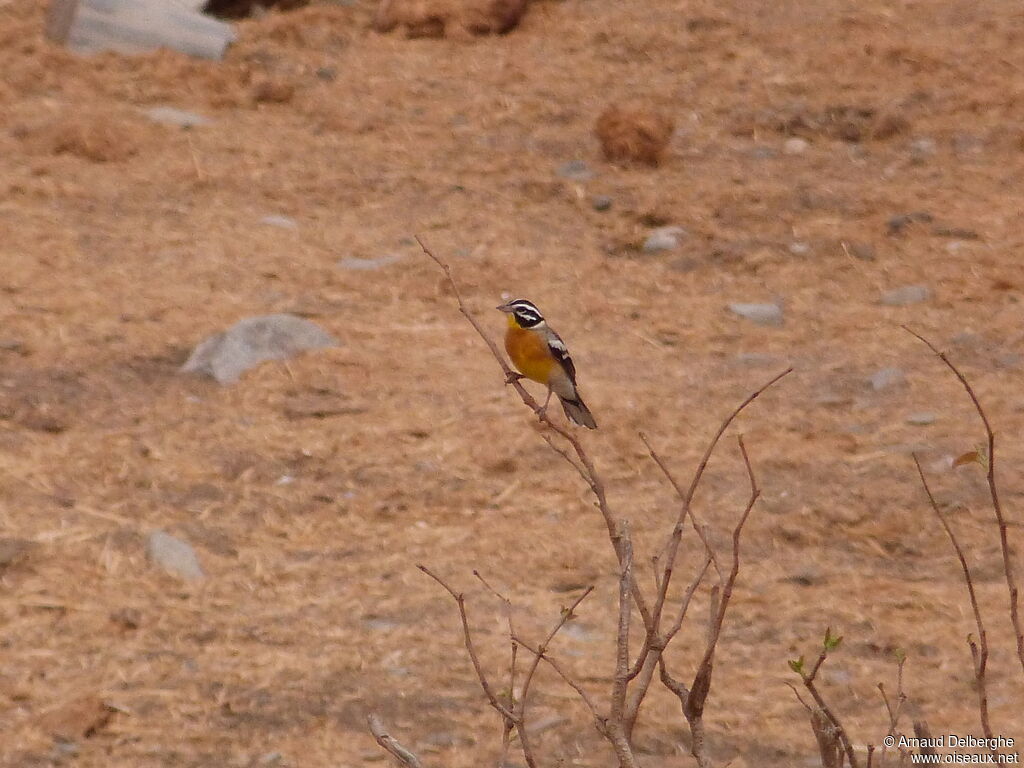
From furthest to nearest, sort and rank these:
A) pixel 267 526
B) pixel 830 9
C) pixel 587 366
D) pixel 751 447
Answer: pixel 830 9 < pixel 587 366 < pixel 751 447 < pixel 267 526

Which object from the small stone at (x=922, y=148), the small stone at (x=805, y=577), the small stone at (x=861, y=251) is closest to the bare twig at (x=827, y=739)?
the small stone at (x=805, y=577)

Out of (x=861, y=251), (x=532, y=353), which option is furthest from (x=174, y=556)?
(x=861, y=251)

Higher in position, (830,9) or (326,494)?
(830,9)

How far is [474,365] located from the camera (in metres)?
6.77

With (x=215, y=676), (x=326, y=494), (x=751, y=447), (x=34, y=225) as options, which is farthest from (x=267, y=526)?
(x=34, y=225)

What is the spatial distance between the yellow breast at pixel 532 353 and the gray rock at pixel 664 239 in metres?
3.52

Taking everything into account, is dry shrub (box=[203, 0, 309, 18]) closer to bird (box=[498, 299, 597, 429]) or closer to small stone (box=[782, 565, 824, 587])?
bird (box=[498, 299, 597, 429])

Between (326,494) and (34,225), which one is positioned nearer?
(326,494)

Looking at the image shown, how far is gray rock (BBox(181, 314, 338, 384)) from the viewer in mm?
6484

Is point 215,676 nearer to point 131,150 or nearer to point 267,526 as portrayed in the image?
point 267,526

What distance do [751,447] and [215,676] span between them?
2.65 metres

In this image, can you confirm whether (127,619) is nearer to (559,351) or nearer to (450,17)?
(559,351)

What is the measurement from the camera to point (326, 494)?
5.54m

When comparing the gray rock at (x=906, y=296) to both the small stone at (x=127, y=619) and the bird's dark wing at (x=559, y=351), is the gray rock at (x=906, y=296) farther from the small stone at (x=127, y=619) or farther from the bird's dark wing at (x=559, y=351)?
the small stone at (x=127, y=619)
